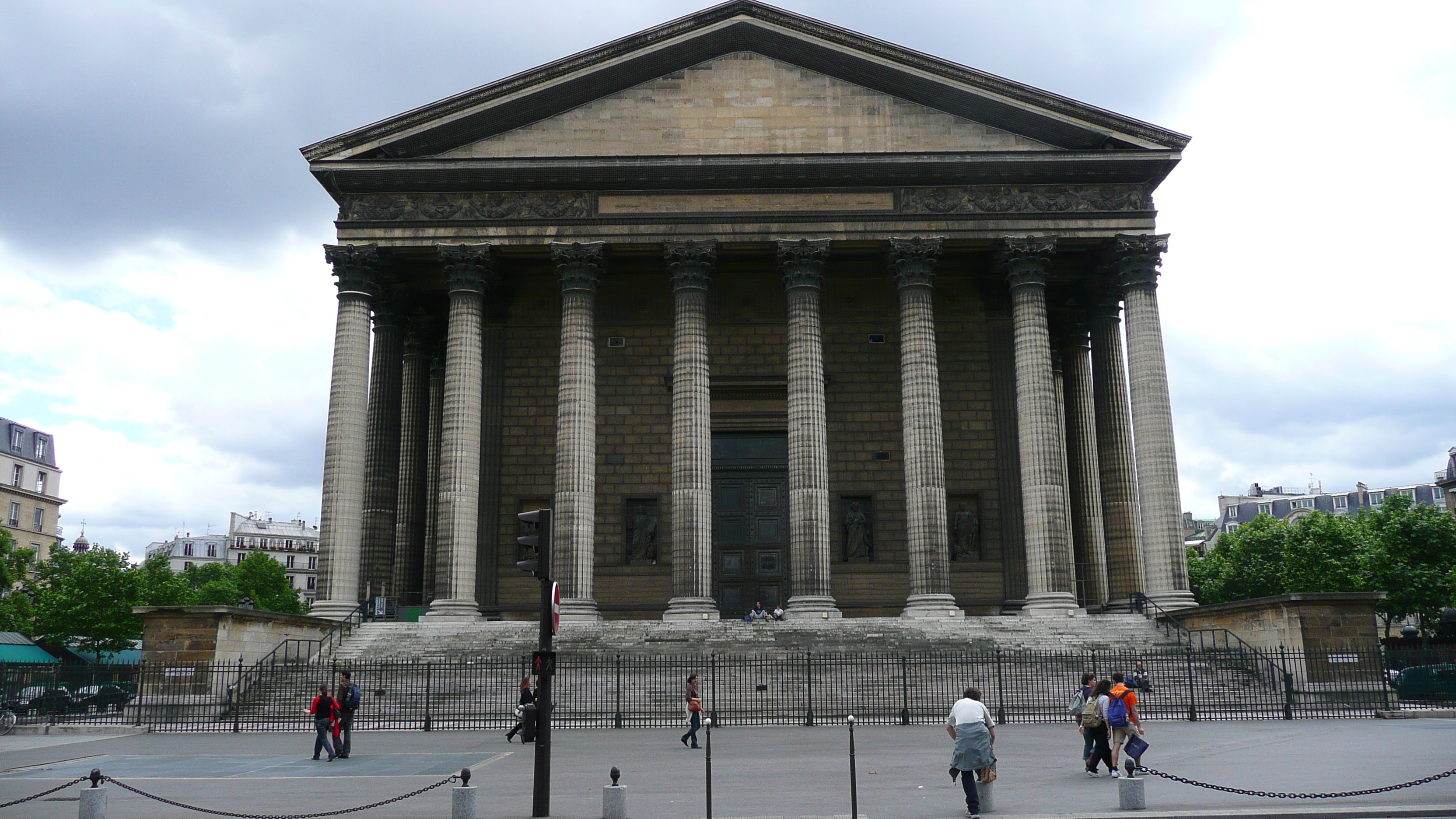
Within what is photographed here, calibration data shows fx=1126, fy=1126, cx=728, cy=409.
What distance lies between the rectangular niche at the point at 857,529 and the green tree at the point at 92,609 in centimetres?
3682

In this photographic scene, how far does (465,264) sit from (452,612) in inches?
410

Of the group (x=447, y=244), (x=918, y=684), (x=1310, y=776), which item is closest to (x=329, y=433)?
(x=447, y=244)

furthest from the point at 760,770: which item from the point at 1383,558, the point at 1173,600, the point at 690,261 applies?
the point at 1383,558

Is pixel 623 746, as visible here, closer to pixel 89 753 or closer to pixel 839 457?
pixel 89 753

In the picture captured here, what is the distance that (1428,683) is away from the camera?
2772cm

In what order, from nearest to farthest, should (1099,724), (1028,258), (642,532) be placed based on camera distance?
1. (1099,724)
2. (1028,258)
3. (642,532)

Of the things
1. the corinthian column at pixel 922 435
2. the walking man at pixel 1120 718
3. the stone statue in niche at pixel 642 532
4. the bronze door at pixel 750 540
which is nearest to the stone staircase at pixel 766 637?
the corinthian column at pixel 922 435

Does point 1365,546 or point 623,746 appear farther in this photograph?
point 1365,546

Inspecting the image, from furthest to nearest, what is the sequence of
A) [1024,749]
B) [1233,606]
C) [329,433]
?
[329,433] < [1233,606] < [1024,749]

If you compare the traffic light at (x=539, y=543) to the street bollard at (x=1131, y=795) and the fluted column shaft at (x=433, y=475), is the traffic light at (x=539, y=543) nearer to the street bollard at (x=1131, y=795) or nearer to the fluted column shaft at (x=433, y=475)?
the street bollard at (x=1131, y=795)

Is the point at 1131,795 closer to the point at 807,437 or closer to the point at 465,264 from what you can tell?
the point at 807,437

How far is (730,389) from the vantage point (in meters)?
37.8

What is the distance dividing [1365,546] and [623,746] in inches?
1985

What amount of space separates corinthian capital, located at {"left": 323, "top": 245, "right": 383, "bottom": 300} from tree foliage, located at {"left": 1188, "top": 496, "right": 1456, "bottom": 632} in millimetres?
43924
